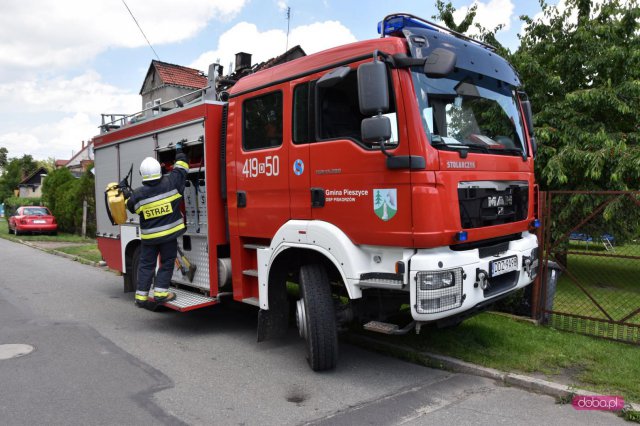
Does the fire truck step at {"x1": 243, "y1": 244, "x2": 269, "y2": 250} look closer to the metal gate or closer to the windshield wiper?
the windshield wiper

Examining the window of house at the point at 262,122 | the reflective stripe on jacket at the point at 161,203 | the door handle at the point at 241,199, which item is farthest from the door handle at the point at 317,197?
the reflective stripe on jacket at the point at 161,203

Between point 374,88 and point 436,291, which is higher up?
point 374,88

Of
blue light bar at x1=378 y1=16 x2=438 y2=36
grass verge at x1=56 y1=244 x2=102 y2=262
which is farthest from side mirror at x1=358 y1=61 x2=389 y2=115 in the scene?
grass verge at x1=56 y1=244 x2=102 y2=262

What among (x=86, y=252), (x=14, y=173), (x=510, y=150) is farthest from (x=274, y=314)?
(x=14, y=173)

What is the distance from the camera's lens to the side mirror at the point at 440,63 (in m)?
3.82

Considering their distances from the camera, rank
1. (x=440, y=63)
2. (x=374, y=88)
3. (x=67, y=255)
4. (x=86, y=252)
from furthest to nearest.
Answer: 1. (x=86, y=252)
2. (x=67, y=255)
3. (x=440, y=63)
4. (x=374, y=88)

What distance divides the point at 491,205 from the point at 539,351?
1.66 meters

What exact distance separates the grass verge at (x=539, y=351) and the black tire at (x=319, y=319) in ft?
3.56

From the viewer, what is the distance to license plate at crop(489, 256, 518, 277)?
4285 millimetres

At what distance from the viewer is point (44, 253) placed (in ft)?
Answer: 51.7

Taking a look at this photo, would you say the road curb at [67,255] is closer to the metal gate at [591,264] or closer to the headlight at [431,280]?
the metal gate at [591,264]

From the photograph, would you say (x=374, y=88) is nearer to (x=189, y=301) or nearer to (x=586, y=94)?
(x=189, y=301)

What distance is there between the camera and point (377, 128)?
3758 millimetres

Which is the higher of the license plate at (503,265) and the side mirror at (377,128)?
the side mirror at (377,128)
